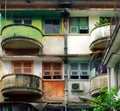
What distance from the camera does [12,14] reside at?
29812mm

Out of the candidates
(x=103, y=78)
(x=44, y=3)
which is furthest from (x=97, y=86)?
(x=44, y=3)

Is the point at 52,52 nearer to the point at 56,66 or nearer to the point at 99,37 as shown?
the point at 56,66

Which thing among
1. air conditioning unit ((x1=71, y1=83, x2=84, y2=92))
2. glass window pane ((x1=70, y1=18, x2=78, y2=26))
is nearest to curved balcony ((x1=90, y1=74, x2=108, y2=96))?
air conditioning unit ((x1=71, y1=83, x2=84, y2=92))

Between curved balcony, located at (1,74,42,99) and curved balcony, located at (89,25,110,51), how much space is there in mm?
4092

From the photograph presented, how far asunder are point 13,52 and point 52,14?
3526 mm

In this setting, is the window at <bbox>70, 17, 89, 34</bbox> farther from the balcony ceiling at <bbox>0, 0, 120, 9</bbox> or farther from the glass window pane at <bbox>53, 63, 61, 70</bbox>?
the glass window pane at <bbox>53, 63, 61, 70</bbox>

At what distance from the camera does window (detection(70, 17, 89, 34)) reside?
29.8 meters

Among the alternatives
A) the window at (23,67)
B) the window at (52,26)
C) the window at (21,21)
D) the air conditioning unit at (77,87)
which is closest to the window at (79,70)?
the air conditioning unit at (77,87)

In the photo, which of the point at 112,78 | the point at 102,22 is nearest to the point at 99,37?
the point at 102,22

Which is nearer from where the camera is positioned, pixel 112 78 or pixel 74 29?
pixel 112 78

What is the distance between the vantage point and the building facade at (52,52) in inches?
1096

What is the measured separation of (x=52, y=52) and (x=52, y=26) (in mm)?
1845

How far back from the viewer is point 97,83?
89.9 feet

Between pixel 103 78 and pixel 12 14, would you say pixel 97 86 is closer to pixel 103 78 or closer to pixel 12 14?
pixel 103 78
